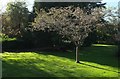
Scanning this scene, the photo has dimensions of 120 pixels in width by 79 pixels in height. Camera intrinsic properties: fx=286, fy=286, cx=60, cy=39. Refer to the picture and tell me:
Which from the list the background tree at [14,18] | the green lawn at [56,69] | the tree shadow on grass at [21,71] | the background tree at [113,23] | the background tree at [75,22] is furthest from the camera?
the background tree at [14,18]

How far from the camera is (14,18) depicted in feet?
106

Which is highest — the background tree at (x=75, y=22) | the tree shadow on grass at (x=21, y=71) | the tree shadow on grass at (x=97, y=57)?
the background tree at (x=75, y=22)

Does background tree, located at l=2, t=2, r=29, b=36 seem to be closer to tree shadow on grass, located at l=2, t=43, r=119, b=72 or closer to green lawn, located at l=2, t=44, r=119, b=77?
tree shadow on grass, located at l=2, t=43, r=119, b=72

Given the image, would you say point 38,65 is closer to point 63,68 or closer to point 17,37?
point 63,68

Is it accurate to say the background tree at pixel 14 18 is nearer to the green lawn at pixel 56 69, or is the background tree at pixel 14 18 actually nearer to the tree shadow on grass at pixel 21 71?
the green lawn at pixel 56 69

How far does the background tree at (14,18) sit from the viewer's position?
31250 millimetres

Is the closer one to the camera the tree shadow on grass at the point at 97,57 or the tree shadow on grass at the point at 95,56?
the tree shadow on grass at the point at 97,57

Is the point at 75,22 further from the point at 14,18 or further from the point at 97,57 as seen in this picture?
the point at 14,18

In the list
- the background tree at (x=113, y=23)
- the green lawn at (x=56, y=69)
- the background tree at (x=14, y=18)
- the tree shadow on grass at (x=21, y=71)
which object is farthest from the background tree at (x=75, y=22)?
the background tree at (x=14, y=18)

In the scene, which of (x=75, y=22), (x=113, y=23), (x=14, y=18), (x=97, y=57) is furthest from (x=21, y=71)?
(x=14, y=18)

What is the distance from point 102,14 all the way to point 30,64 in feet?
18.5

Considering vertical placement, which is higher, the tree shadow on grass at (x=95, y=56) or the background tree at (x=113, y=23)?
the background tree at (x=113, y=23)

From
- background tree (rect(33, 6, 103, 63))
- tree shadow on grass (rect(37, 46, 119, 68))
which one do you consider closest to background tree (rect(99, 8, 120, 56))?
background tree (rect(33, 6, 103, 63))

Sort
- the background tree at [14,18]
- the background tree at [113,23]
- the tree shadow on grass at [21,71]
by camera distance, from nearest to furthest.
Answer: the tree shadow on grass at [21,71]
the background tree at [113,23]
the background tree at [14,18]
